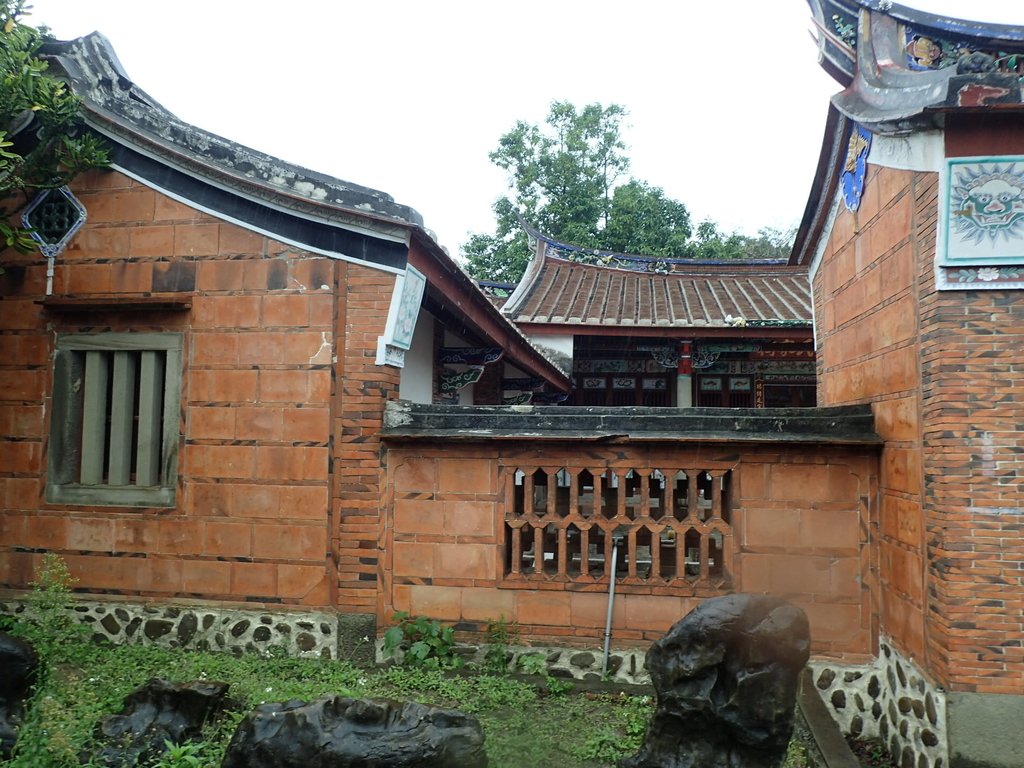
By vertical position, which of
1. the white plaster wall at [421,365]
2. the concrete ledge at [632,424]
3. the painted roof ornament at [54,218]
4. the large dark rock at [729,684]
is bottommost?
the large dark rock at [729,684]

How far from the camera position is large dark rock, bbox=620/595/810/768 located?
10.5ft

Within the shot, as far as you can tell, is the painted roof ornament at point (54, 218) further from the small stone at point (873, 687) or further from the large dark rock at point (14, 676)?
the small stone at point (873, 687)

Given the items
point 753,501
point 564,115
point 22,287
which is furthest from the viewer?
point 564,115

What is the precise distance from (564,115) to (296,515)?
980 inches

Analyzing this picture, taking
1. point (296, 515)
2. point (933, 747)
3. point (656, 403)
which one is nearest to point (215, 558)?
Result: point (296, 515)

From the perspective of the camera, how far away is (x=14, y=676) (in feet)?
13.4

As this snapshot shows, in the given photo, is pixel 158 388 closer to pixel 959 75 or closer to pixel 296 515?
pixel 296 515

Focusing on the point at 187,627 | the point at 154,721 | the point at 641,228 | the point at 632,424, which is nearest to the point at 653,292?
the point at 632,424

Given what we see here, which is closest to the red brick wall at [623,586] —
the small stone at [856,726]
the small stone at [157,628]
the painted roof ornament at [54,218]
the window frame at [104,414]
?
the small stone at [856,726]

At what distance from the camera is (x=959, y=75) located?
3.94 meters

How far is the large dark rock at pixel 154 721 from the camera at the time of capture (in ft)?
12.4

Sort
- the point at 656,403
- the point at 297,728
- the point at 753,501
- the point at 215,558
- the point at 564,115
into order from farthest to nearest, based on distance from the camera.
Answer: the point at 564,115, the point at 656,403, the point at 215,558, the point at 753,501, the point at 297,728

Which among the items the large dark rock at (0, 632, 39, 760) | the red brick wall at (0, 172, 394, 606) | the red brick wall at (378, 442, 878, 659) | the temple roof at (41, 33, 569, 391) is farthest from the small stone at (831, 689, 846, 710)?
the large dark rock at (0, 632, 39, 760)

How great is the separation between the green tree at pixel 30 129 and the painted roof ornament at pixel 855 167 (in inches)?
218
